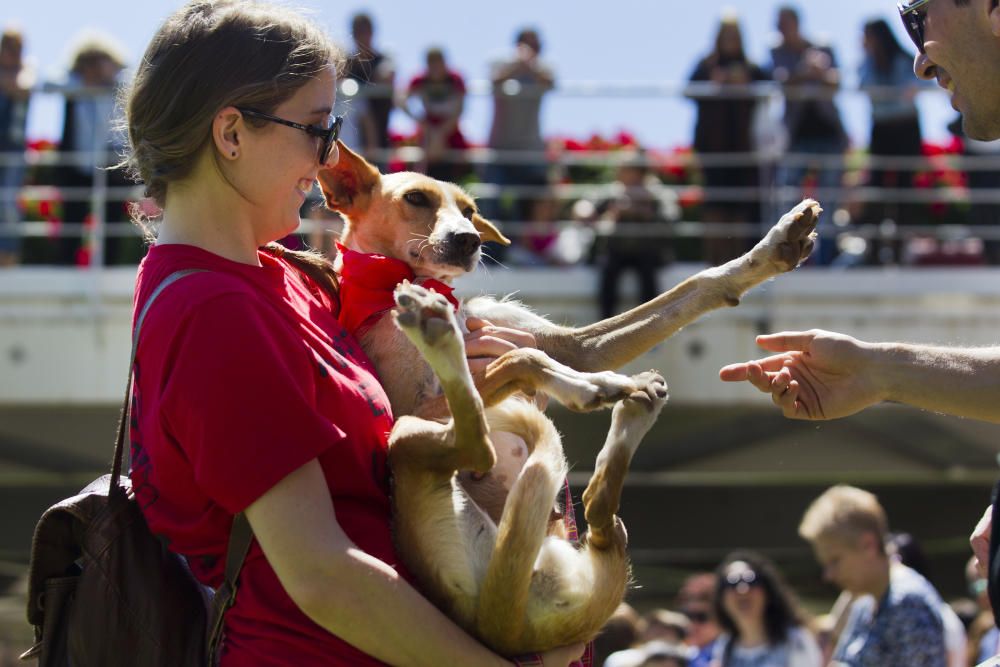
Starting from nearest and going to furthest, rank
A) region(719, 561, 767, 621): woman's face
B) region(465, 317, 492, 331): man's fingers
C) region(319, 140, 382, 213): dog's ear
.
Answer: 1. region(465, 317, 492, 331): man's fingers
2. region(319, 140, 382, 213): dog's ear
3. region(719, 561, 767, 621): woman's face

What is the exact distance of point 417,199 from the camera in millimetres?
3529

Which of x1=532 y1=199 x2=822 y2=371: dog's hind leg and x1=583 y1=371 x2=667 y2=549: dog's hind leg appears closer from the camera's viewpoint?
x1=583 y1=371 x2=667 y2=549: dog's hind leg

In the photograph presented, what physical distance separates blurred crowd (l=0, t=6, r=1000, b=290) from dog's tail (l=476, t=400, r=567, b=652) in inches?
250

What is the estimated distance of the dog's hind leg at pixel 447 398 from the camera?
2.27m

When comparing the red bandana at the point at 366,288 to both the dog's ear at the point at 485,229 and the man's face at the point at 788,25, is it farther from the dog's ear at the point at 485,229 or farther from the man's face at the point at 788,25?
the man's face at the point at 788,25

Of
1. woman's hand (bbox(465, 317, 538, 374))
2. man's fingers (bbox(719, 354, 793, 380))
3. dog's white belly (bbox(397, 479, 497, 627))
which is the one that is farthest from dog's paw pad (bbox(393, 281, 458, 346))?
man's fingers (bbox(719, 354, 793, 380))

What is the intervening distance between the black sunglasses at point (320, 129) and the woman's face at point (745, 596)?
4.55 m

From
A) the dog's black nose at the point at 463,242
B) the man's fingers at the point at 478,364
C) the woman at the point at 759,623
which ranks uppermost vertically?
the dog's black nose at the point at 463,242

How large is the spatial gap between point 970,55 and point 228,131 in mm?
1398

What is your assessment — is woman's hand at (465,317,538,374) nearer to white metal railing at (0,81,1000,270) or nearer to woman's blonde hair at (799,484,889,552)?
woman's blonde hair at (799,484,889,552)

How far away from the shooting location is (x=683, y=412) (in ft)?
31.4

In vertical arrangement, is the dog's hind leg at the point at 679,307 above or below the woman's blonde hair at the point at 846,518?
above

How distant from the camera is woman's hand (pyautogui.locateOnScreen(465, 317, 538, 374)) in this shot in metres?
2.90

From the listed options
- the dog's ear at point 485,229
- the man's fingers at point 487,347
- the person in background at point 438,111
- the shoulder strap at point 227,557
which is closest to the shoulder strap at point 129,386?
the shoulder strap at point 227,557
